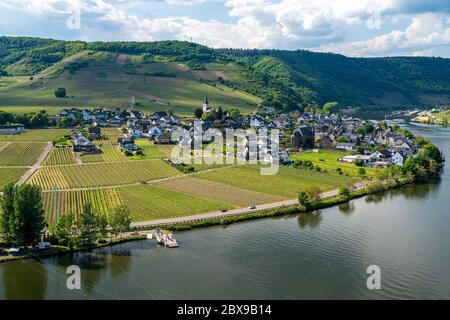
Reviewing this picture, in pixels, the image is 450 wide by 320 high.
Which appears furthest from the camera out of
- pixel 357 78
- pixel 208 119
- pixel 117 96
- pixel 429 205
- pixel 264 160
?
pixel 357 78

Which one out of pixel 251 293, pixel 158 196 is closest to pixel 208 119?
pixel 158 196

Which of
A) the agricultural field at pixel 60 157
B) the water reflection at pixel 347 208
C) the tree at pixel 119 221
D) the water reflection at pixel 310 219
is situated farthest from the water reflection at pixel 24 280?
the agricultural field at pixel 60 157

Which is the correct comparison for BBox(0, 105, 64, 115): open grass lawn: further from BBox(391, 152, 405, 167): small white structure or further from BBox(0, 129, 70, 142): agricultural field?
BBox(391, 152, 405, 167): small white structure

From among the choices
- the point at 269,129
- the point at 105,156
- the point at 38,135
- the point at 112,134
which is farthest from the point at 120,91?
the point at 105,156

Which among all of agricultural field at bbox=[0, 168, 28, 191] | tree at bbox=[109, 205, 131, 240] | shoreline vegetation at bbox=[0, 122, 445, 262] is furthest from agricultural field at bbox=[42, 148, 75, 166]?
tree at bbox=[109, 205, 131, 240]

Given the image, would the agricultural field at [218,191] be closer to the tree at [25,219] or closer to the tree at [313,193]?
the tree at [313,193]

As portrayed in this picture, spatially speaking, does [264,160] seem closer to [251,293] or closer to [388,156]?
[388,156]
